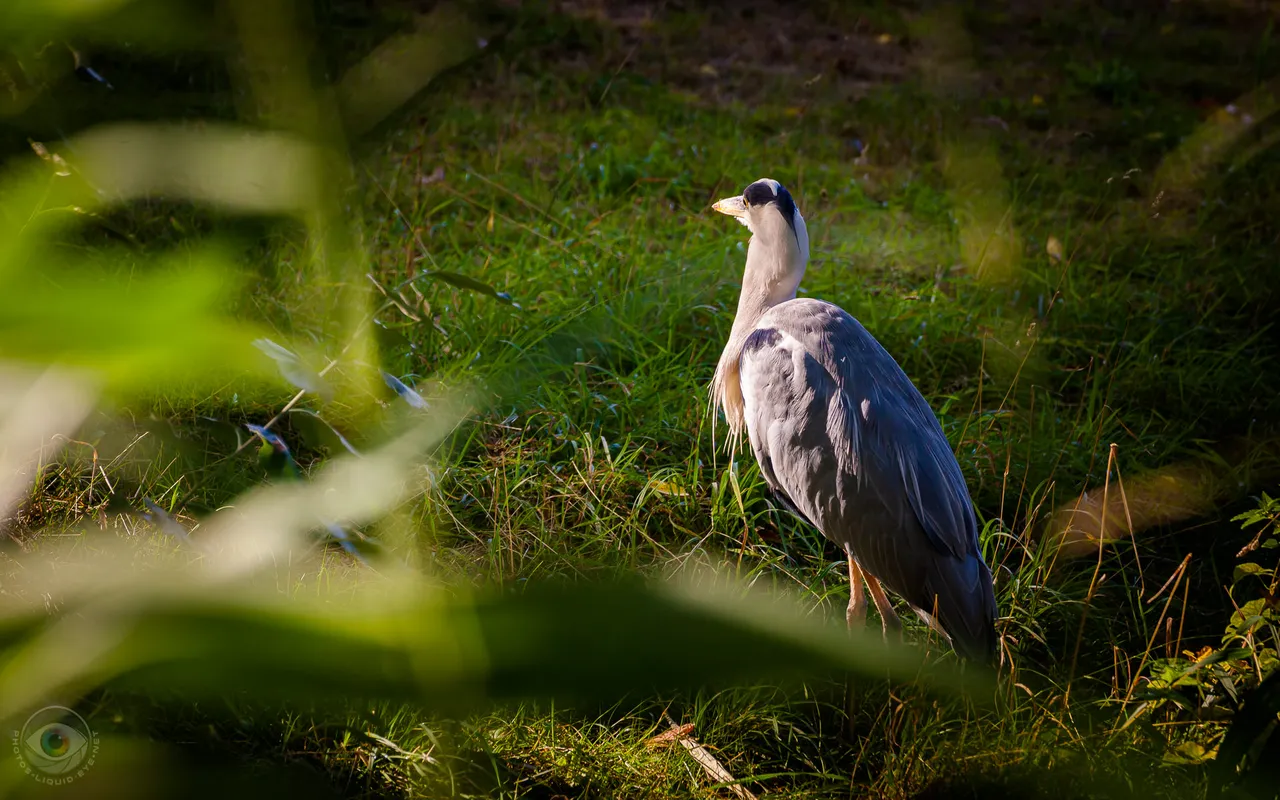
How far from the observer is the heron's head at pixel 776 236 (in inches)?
114

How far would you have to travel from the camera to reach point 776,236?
290cm

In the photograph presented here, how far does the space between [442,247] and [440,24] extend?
387 centimetres

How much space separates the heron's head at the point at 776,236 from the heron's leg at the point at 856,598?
833 millimetres

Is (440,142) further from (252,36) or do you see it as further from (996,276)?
(252,36)

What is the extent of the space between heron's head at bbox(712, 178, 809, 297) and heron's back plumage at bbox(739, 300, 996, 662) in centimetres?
20

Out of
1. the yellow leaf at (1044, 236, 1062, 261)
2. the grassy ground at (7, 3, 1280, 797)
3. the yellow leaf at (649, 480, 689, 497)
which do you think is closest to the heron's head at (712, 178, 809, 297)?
the grassy ground at (7, 3, 1280, 797)

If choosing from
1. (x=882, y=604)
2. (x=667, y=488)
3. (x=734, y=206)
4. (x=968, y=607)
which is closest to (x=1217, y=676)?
(x=968, y=607)

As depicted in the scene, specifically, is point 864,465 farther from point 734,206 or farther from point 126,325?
point 126,325

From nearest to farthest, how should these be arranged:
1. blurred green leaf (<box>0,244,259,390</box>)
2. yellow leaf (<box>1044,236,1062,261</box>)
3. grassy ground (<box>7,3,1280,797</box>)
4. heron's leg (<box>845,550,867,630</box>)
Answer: blurred green leaf (<box>0,244,259,390</box>) → grassy ground (<box>7,3,1280,797</box>) → heron's leg (<box>845,550,867,630</box>) → yellow leaf (<box>1044,236,1062,261</box>)

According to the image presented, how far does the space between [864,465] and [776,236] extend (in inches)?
30.4

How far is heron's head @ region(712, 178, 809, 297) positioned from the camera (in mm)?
2885

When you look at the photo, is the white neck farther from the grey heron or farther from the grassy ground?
the grassy ground

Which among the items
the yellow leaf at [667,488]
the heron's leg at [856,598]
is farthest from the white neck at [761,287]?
the heron's leg at [856,598]

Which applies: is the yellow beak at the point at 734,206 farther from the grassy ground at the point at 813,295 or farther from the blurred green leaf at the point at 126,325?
the blurred green leaf at the point at 126,325
